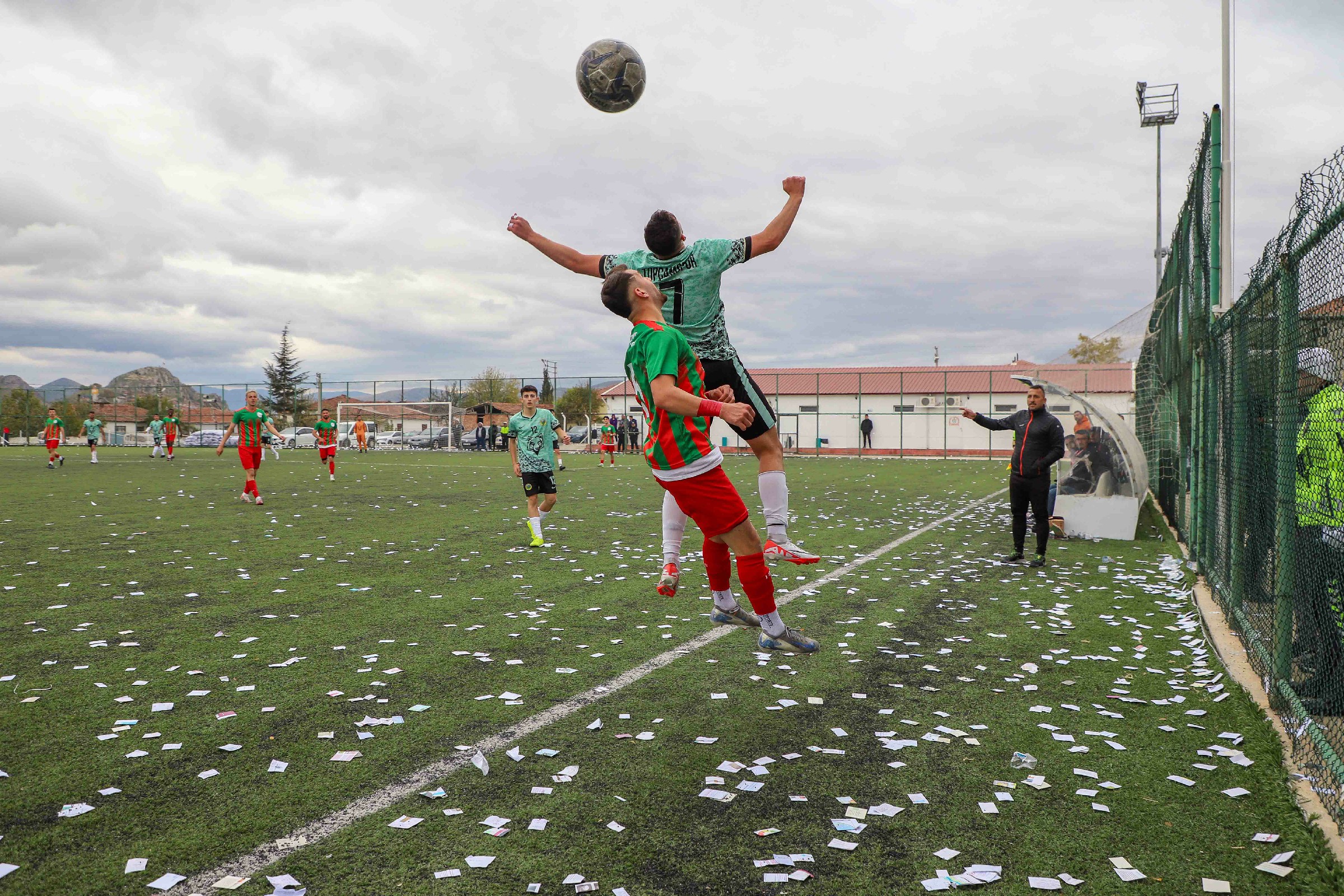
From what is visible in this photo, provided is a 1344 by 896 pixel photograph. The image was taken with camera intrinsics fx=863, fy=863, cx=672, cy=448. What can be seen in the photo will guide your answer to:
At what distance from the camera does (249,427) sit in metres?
17.0

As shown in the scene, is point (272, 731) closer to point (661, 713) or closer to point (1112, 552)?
point (661, 713)

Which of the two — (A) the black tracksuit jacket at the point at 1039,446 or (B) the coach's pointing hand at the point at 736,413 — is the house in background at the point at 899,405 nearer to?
(A) the black tracksuit jacket at the point at 1039,446

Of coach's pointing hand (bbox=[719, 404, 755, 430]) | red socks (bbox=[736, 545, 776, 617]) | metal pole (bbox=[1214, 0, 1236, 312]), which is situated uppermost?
metal pole (bbox=[1214, 0, 1236, 312])

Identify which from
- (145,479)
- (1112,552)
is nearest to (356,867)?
Answer: (1112,552)

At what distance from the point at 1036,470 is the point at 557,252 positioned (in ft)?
22.0

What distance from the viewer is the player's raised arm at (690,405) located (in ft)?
13.3

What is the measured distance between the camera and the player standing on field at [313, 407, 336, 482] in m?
24.4

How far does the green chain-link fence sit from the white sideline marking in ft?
10.8

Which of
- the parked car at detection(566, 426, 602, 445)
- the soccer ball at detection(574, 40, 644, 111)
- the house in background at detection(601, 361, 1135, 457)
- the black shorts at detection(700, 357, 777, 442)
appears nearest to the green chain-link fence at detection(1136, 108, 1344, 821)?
the black shorts at detection(700, 357, 777, 442)

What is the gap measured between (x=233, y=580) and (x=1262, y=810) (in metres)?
8.15

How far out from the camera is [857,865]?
2.95m

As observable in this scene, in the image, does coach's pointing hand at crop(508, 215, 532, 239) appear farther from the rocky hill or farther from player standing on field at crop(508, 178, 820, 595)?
the rocky hill

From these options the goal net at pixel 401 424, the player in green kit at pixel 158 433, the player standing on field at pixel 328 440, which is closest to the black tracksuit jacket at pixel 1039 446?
the player standing on field at pixel 328 440

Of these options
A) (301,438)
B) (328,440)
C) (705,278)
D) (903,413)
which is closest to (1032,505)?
(705,278)
